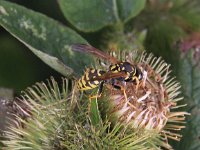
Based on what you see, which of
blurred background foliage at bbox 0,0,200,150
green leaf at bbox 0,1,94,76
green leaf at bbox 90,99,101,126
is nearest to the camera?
green leaf at bbox 90,99,101,126

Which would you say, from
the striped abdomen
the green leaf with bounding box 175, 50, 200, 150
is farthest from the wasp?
the green leaf with bounding box 175, 50, 200, 150

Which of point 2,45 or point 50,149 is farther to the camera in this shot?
point 2,45

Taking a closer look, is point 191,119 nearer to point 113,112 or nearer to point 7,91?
point 113,112

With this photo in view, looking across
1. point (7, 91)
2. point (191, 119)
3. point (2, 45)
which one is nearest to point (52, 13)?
point (2, 45)

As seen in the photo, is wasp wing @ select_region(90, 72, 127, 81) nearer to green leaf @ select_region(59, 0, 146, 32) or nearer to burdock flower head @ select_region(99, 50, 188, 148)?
burdock flower head @ select_region(99, 50, 188, 148)

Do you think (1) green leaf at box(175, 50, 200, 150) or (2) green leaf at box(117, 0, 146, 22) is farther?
(2) green leaf at box(117, 0, 146, 22)

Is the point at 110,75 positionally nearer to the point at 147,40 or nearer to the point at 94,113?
the point at 94,113

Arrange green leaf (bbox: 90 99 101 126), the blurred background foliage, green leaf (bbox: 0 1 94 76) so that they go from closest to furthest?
1. green leaf (bbox: 90 99 101 126)
2. green leaf (bbox: 0 1 94 76)
3. the blurred background foliage
